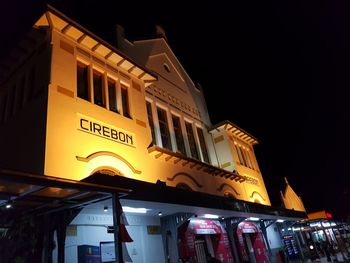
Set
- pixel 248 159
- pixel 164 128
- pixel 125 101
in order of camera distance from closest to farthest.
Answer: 1. pixel 125 101
2. pixel 164 128
3. pixel 248 159

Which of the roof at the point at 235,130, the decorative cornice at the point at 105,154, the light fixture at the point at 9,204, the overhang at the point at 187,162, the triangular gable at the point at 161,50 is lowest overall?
the light fixture at the point at 9,204

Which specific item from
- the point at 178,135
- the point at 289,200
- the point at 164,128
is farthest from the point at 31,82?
the point at 289,200

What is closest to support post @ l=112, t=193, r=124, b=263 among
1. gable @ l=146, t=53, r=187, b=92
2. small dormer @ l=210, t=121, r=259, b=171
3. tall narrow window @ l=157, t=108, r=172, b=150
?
tall narrow window @ l=157, t=108, r=172, b=150

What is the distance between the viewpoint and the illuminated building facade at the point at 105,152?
24.9 ft

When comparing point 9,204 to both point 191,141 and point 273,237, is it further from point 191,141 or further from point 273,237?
point 273,237

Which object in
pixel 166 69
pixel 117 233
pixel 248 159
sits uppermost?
pixel 166 69

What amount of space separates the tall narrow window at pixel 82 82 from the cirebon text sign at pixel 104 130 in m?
1.09

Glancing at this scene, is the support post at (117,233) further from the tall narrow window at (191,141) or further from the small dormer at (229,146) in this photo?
the small dormer at (229,146)

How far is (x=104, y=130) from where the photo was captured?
34.1 ft

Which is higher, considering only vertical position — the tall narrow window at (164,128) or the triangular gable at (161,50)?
the triangular gable at (161,50)

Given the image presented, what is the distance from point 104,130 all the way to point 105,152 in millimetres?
952

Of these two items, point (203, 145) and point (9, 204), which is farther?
point (203, 145)

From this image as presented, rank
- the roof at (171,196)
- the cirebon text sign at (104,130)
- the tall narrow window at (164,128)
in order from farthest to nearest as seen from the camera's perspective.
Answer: the tall narrow window at (164,128) → the cirebon text sign at (104,130) → the roof at (171,196)

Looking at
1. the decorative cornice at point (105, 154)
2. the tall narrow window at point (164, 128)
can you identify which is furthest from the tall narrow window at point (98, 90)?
the tall narrow window at point (164, 128)
